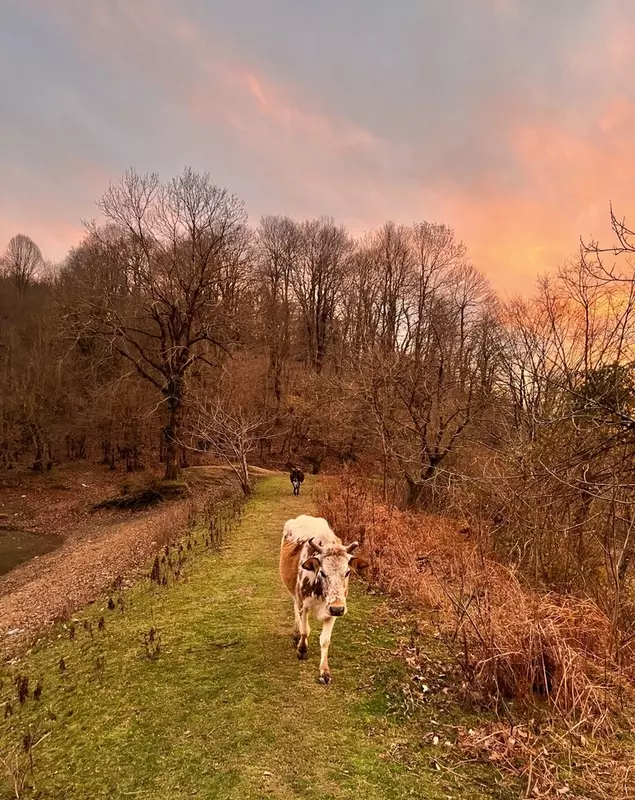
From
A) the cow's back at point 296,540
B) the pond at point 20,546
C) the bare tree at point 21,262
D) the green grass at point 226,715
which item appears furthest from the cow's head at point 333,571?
the bare tree at point 21,262

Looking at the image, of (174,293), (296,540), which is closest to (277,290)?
(174,293)

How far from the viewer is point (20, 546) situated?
16312 millimetres

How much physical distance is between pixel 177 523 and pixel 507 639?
11.6 metres

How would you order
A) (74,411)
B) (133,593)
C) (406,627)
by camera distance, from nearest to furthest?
1. (406,627)
2. (133,593)
3. (74,411)

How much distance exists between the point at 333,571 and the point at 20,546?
52.6ft

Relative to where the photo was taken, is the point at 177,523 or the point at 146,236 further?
the point at 146,236

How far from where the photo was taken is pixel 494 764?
12.7ft

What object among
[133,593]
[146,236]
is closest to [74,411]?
[146,236]

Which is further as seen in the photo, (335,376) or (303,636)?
(335,376)

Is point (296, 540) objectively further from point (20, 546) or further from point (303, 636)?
point (20, 546)

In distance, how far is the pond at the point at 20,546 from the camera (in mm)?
14844

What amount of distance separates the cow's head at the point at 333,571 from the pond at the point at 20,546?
43.1 ft

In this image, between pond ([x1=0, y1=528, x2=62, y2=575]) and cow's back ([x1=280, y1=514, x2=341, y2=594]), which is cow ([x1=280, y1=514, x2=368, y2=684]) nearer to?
cow's back ([x1=280, y1=514, x2=341, y2=594])

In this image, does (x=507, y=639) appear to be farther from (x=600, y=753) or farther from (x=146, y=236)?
(x=146, y=236)
